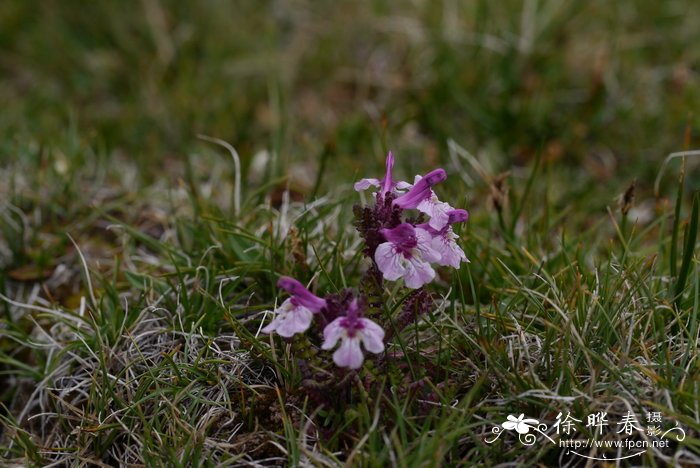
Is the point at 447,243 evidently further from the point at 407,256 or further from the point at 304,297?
the point at 304,297

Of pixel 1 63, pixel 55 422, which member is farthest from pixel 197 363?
pixel 1 63

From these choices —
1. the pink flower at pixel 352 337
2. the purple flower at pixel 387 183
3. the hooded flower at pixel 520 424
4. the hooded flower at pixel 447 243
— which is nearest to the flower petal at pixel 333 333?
the pink flower at pixel 352 337

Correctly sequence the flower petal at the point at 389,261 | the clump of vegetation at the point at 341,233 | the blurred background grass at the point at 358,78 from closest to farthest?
1. the flower petal at the point at 389,261
2. the clump of vegetation at the point at 341,233
3. the blurred background grass at the point at 358,78

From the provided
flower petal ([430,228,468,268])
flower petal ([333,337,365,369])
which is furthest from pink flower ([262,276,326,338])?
flower petal ([430,228,468,268])

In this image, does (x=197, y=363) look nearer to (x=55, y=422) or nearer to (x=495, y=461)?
(x=55, y=422)

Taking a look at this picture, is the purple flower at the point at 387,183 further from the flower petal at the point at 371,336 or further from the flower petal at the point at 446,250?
the flower petal at the point at 371,336

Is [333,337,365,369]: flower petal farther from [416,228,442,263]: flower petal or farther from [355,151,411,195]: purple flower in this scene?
[355,151,411,195]: purple flower
